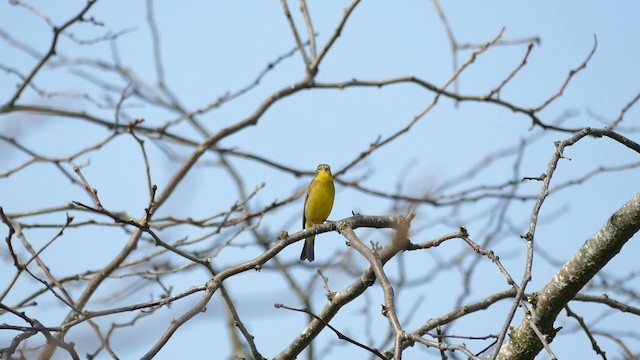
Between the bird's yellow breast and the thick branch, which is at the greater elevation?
the bird's yellow breast

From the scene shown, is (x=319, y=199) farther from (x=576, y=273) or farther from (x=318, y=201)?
(x=576, y=273)

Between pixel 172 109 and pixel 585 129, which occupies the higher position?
pixel 172 109

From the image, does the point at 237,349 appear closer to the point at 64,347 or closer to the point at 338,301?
the point at 338,301

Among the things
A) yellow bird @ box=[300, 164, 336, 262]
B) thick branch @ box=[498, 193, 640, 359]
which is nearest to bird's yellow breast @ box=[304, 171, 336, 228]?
yellow bird @ box=[300, 164, 336, 262]

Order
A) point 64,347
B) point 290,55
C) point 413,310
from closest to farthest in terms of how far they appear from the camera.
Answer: point 64,347
point 290,55
point 413,310

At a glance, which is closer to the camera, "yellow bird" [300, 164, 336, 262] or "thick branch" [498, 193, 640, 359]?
"thick branch" [498, 193, 640, 359]

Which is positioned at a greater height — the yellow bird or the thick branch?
the yellow bird

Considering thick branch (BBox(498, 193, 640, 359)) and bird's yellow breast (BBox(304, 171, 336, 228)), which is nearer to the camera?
thick branch (BBox(498, 193, 640, 359))

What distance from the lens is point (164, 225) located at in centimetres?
548

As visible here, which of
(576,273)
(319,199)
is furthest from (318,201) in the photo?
(576,273)

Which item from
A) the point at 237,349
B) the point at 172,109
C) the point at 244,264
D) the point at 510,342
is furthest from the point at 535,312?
the point at 172,109

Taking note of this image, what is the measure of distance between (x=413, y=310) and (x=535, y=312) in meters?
3.77

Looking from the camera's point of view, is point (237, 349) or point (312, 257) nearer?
point (312, 257)

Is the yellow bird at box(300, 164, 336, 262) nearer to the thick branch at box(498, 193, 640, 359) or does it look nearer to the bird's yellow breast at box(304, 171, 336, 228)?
the bird's yellow breast at box(304, 171, 336, 228)
